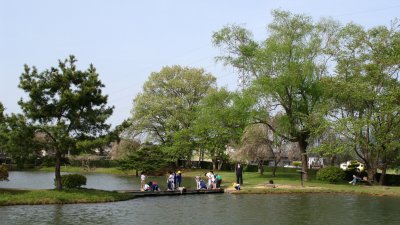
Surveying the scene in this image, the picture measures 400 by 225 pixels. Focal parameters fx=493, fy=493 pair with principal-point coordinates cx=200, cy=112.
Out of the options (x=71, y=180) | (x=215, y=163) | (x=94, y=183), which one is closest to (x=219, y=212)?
(x=71, y=180)

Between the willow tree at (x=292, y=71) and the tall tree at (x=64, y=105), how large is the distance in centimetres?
2056

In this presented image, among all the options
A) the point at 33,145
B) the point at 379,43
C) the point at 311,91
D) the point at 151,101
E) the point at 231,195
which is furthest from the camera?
the point at 151,101

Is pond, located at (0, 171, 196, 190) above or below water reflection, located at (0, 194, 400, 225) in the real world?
above

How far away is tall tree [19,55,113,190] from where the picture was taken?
3030cm

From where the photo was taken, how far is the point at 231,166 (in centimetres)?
7500

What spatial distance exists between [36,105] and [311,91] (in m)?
27.5

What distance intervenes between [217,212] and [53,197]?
9857 millimetres

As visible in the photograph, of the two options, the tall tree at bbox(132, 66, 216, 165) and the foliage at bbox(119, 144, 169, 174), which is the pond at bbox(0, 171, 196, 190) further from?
the tall tree at bbox(132, 66, 216, 165)

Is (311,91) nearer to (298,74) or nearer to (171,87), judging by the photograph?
(298,74)

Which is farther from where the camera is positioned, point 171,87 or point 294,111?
point 171,87

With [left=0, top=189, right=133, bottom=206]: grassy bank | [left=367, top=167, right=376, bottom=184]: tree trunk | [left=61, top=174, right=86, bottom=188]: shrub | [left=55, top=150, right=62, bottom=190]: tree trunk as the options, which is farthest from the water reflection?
[left=367, top=167, right=376, bottom=184]: tree trunk

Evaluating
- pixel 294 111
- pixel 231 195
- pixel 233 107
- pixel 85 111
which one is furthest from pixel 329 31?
pixel 85 111

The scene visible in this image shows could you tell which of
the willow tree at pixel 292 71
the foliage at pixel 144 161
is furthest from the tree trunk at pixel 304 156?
the foliage at pixel 144 161

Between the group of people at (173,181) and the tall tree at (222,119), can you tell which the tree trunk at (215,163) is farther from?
the group of people at (173,181)
